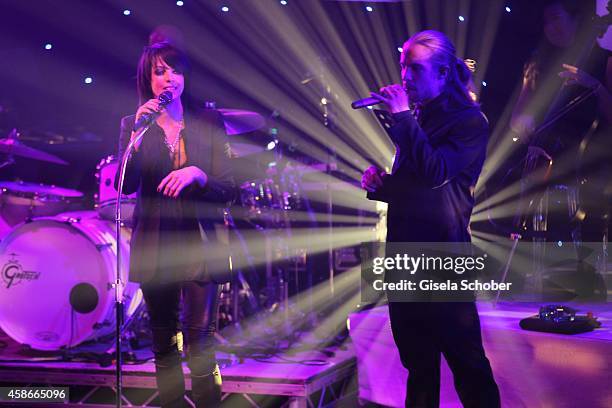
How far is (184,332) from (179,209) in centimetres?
56

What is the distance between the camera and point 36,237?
4148mm

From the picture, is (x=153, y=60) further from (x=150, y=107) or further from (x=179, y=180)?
(x=179, y=180)

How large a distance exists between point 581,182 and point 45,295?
3.71m

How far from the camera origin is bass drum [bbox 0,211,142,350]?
13.3 feet

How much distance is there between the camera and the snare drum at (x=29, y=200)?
4629mm

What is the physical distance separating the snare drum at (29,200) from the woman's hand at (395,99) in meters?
3.46

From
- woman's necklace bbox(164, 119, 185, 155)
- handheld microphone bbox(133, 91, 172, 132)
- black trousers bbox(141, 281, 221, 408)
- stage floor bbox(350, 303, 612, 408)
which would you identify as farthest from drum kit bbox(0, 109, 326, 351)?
stage floor bbox(350, 303, 612, 408)

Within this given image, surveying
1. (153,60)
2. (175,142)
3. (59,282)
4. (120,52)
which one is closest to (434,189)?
(175,142)

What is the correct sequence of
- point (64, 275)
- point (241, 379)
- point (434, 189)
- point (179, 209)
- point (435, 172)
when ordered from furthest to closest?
1. point (64, 275)
2. point (241, 379)
3. point (179, 209)
4. point (434, 189)
5. point (435, 172)

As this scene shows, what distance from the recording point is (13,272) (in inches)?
165

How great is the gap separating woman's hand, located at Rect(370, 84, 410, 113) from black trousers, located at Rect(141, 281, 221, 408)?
3.84ft

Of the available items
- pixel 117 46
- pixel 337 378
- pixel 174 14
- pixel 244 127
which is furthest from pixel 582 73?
pixel 117 46

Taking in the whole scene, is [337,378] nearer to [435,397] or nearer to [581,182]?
[435,397]

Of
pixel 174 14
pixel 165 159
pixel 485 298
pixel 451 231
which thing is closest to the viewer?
pixel 451 231
